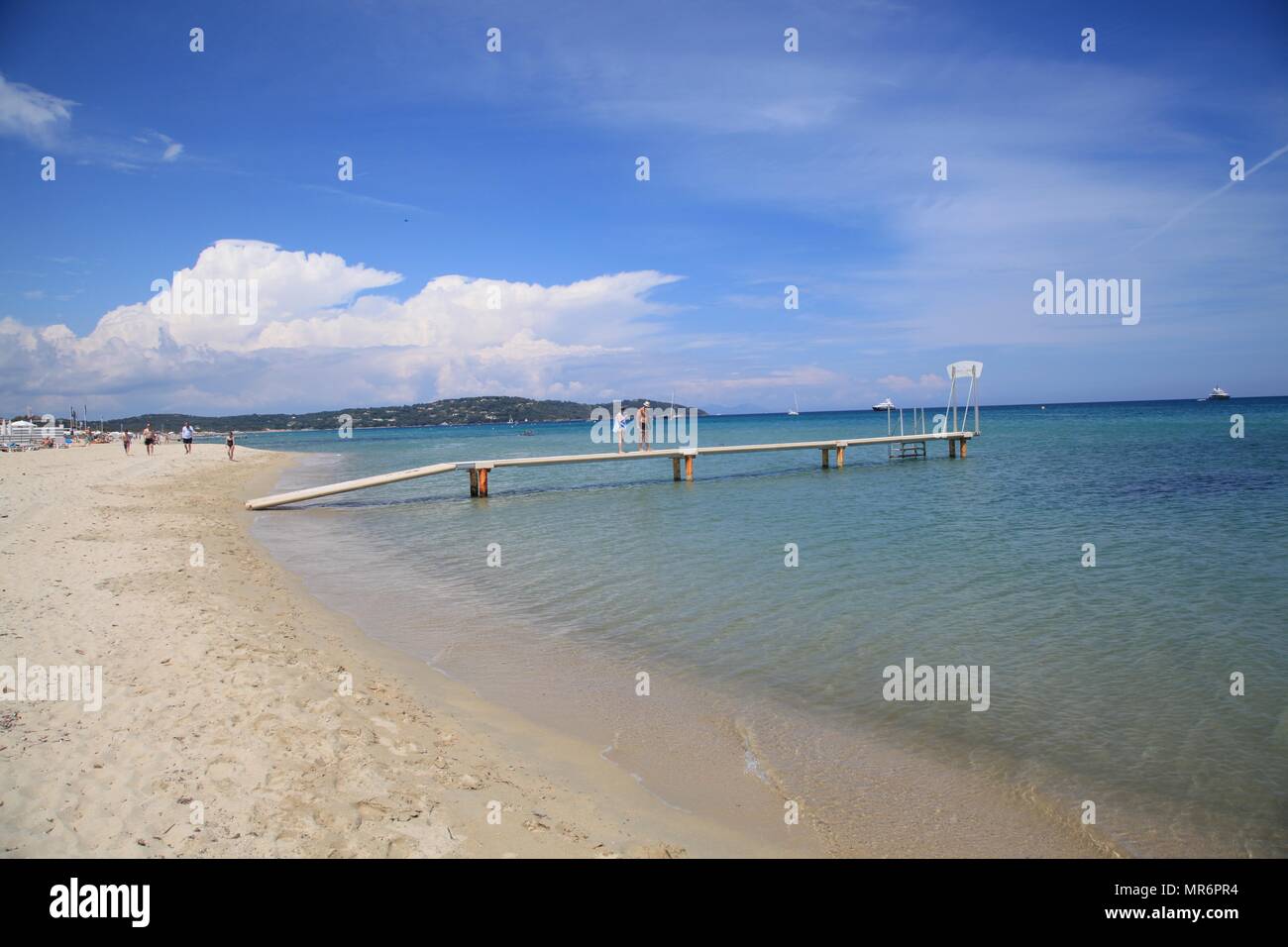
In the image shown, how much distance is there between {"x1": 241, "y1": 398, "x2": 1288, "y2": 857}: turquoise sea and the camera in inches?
191

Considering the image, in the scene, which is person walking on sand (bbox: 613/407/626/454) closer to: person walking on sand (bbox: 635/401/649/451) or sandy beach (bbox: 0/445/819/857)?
person walking on sand (bbox: 635/401/649/451)

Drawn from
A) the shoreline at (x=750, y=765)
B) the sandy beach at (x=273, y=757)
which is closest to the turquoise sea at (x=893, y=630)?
the shoreline at (x=750, y=765)

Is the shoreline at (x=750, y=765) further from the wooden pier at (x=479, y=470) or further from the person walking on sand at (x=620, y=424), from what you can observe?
the person walking on sand at (x=620, y=424)

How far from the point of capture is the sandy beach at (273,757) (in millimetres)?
3590

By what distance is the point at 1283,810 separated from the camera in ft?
14.3

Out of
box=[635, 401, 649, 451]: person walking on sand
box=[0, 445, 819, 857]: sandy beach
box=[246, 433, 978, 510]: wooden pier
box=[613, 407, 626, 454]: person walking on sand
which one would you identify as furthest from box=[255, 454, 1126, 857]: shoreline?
box=[635, 401, 649, 451]: person walking on sand

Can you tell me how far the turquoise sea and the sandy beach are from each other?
1.88ft

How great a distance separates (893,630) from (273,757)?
6291mm

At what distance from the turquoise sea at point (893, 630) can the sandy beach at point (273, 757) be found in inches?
22.6

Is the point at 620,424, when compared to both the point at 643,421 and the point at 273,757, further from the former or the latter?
the point at 273,757
